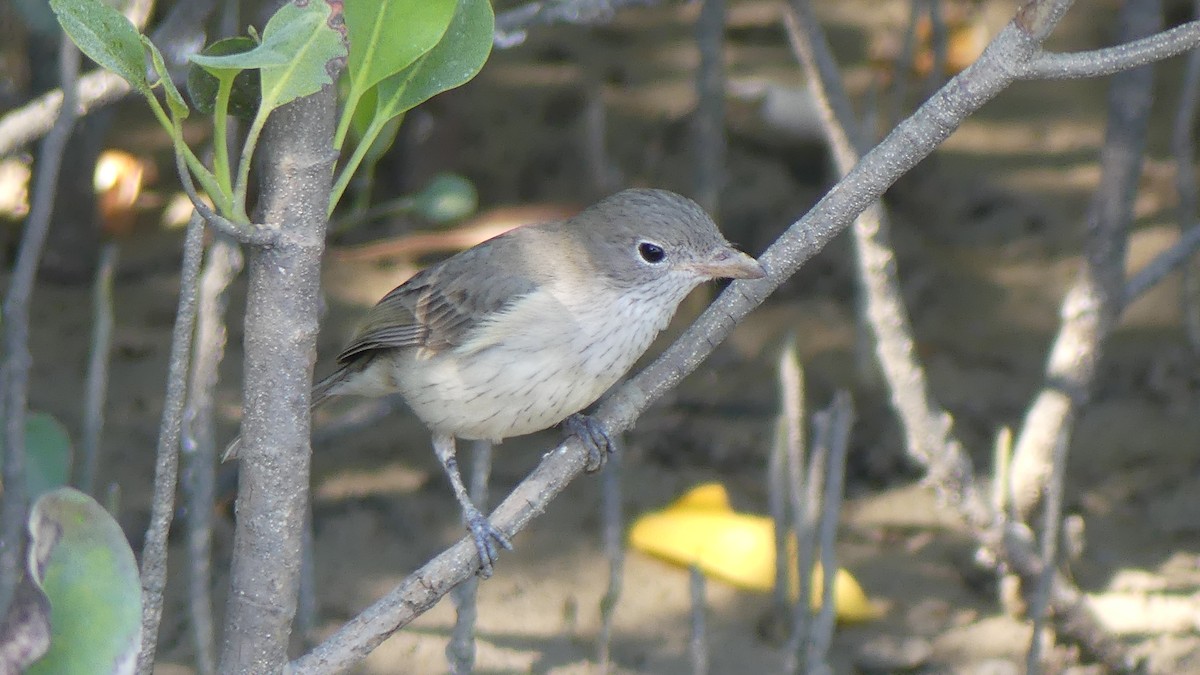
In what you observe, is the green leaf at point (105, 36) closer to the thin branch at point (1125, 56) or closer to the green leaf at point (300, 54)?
the green leaf at point (300, 54)

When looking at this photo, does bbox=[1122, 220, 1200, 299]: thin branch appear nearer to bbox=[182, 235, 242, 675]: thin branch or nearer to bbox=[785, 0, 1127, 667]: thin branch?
bbox=[785, 0, 1127, 667]: thin branch

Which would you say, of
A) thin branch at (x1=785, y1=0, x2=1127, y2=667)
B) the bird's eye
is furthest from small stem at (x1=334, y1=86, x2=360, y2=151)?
thin branch at (x1=785, y1=0, x2=1127, y2=667)

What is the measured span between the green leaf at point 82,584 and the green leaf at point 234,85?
571 millimetres

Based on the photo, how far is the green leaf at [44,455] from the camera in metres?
2.57

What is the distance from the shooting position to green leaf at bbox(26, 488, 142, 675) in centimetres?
170

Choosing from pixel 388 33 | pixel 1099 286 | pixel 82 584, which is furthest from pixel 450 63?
pixel 1099 286

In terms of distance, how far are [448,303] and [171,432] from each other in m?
1.67

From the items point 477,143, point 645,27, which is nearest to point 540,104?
point 477,143

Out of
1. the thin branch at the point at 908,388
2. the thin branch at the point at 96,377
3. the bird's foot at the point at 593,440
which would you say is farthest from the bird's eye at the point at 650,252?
the thin branch at the point at 96,377

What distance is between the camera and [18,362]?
2643 millimetres

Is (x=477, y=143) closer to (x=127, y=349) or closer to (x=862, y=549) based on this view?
(x=127, y=349)

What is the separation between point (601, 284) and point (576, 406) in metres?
0.38

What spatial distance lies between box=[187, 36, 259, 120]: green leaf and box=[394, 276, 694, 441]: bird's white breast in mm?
1568

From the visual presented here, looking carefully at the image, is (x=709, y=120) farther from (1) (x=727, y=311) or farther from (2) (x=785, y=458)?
(1) (x=727, y=311)
